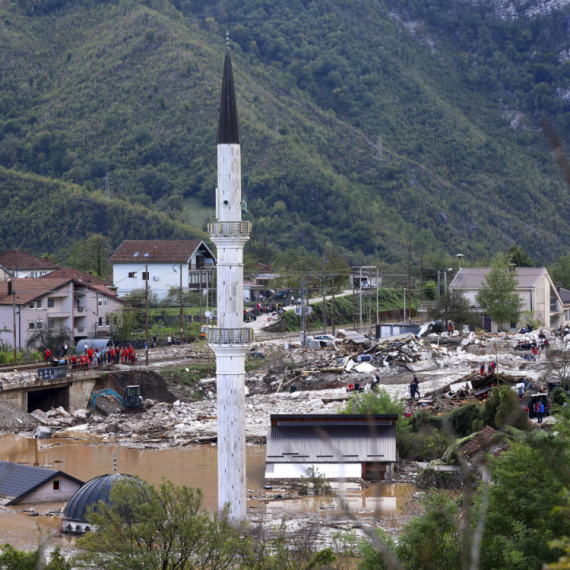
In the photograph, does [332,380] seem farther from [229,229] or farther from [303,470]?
[229,229]

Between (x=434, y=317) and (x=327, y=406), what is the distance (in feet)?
82.7

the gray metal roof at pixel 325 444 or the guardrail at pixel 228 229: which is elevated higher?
the guardrail at pixel 228 229

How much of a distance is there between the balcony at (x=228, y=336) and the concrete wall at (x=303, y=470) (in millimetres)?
7191

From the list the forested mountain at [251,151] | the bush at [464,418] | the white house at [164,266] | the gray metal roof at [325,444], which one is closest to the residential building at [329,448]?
the gray metal roof at [325,444]

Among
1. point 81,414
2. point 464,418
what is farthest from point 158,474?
point 81,414

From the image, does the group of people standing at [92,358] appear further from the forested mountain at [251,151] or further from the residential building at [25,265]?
the forested mountain at [251,151]

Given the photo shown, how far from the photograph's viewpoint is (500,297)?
220 ft

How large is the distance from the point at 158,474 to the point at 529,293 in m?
43.7

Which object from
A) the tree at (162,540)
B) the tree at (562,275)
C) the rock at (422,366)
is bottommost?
the tree at (162,540)

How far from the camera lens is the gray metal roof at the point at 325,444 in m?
32.2

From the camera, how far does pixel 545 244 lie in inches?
6319

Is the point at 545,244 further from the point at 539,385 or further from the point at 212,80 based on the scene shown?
the point at 539,385

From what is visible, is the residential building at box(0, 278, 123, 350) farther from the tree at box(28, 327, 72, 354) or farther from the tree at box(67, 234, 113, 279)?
the tree at box(67, 234, 113, 279)

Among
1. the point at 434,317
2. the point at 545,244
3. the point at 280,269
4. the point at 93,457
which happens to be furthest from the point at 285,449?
the point at 545,244
